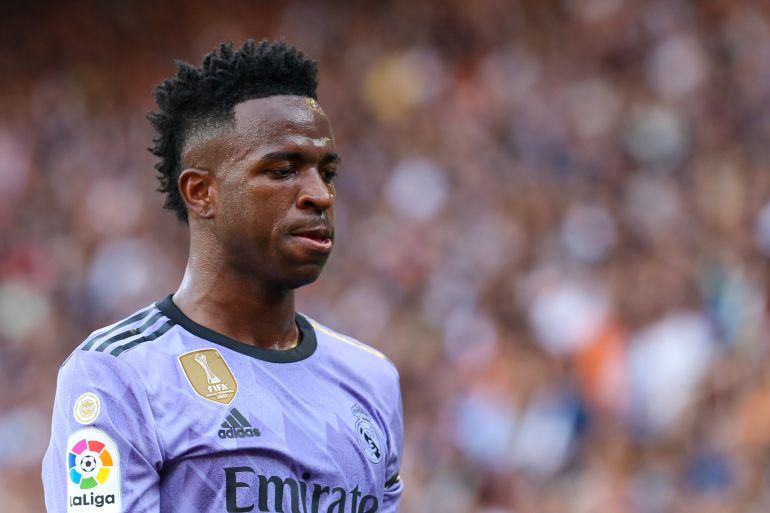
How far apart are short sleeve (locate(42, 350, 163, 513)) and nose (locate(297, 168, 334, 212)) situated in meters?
0.61

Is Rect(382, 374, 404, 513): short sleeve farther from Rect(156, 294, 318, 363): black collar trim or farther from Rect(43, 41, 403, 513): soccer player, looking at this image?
Rect(156, 294, 318, 363): black collar trim

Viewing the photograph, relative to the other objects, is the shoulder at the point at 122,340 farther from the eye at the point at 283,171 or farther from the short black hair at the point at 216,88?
the eye at the point at 283,171

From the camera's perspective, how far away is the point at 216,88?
3.21 metres

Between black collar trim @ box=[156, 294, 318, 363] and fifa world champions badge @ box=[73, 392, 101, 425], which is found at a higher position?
black collar trim @ box=[156, 294, 318, 363]

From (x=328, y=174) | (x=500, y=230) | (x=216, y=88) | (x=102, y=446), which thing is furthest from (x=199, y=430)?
(x=500, y=230)

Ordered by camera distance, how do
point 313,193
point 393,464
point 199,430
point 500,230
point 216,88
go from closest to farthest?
1. point 199,430
2. point 313,193
3. point 216,88
4. point 393,464
5. point 500,230

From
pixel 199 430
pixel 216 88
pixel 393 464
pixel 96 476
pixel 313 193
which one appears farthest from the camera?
pixel 393 464

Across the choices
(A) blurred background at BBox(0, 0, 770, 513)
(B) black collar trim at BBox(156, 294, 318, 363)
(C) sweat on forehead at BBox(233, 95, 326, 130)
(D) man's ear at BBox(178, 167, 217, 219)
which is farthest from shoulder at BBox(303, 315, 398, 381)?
(A) blurred background at BBox(0, 0, 770, 513)

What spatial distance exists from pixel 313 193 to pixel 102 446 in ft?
2.64

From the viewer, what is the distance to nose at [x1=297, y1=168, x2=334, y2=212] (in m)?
3.10

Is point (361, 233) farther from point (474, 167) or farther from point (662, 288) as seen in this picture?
point (662, 288)

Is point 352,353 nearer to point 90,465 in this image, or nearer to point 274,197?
point 274,197

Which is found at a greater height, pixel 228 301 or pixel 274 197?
pixel 274 197

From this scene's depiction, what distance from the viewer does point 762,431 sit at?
23.2 feet
